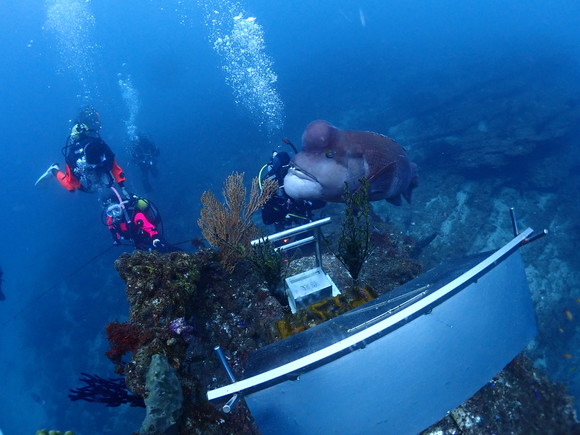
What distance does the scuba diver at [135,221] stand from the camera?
8344 mm

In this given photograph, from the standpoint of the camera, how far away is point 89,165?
8.45 m

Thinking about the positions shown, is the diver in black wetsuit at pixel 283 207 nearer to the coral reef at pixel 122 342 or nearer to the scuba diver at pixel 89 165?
the coral reef at pixel 122 342

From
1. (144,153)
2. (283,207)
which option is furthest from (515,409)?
(144,153)

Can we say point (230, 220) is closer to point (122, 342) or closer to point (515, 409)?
point (122, 342)

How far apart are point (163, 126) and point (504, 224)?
37220 mm

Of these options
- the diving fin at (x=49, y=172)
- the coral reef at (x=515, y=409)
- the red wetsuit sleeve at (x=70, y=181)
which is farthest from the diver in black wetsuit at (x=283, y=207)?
the diving fin at (x=49, y=172)

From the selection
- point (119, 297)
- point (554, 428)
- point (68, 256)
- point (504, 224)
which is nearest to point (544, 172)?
point (504, 224)

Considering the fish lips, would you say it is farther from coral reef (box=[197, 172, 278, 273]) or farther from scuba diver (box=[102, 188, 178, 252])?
scuba diver (box=[102, 188, 178, 252])

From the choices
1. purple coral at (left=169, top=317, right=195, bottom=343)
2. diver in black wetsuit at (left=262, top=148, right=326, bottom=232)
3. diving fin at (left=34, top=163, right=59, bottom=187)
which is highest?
diving fin at (left=34, top=163, right=59, bottom=187)

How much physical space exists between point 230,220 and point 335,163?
6.40 feet

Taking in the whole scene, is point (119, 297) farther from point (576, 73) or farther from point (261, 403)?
point (576, 73)

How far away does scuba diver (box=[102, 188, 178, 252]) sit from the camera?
27.4ft

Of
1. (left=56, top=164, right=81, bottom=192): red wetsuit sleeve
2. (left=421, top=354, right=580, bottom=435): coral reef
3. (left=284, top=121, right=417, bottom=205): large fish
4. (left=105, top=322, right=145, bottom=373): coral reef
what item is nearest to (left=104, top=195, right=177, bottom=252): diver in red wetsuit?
(left=56, top=164, right=81, bottom=192): red wetsuit sleeve

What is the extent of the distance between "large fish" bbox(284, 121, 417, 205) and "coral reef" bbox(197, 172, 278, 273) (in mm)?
1308
